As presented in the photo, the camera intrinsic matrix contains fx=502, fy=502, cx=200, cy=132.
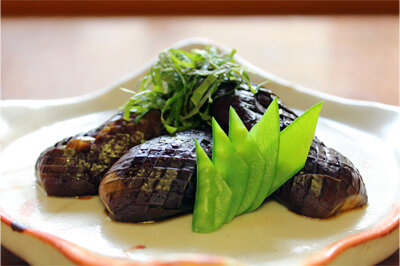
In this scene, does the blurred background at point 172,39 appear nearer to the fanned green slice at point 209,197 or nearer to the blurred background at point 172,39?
the blurred background at point 172,39

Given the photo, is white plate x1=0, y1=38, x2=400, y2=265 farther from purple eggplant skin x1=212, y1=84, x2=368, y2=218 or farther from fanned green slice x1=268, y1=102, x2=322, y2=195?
fanned green slice x1=268, y1=102, x2=322, y2=195

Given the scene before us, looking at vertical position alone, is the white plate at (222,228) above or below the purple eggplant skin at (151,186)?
below

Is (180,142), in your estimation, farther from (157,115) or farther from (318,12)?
(318,12)

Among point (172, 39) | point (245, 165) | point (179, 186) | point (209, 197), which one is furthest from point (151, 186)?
point (172, 39)

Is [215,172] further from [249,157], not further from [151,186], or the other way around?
[151,186]

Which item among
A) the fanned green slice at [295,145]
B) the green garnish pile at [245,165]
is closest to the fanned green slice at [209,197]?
the green garnish pile at [245,165]
